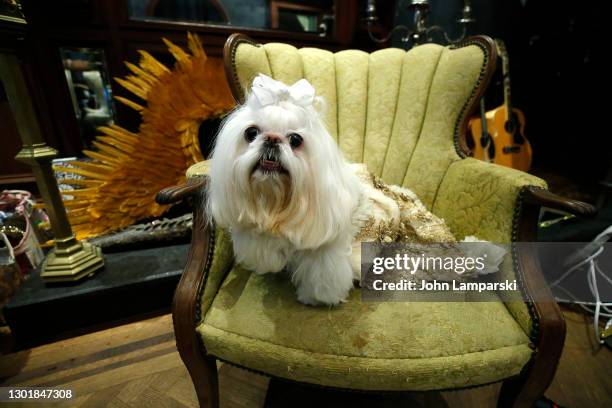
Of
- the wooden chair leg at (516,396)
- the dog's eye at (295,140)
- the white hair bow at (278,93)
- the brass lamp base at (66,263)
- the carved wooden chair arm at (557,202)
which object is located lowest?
the wooden chair leg at (516,396)

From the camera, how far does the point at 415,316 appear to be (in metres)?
0.79

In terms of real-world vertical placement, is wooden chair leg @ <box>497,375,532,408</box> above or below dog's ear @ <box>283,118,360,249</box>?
below

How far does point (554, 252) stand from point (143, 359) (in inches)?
85.8

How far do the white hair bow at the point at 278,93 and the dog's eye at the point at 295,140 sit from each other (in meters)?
0.08

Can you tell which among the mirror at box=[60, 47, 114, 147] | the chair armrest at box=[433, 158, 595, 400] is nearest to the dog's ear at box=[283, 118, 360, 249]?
the chair armrest at box=[433, 158, 595, 400]

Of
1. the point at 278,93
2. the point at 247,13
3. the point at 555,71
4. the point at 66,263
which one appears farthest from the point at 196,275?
the point at 555,71

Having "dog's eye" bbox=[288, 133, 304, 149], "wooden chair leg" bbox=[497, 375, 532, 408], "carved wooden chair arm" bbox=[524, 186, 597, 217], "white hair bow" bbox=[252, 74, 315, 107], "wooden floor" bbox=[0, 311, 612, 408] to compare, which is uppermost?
"white hair bow" bbox=[252, 74, 315, 107]

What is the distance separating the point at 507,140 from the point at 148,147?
8.42 ft

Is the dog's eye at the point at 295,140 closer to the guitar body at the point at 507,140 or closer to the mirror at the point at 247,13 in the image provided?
the mirror at the point at 247,13

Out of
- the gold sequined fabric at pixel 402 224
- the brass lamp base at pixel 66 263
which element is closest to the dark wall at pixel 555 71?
the gold sequined fabric at pixel 402 224

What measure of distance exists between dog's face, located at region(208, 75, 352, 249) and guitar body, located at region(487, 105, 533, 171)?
7.17ft

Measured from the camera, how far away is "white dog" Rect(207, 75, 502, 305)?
27.3 inches

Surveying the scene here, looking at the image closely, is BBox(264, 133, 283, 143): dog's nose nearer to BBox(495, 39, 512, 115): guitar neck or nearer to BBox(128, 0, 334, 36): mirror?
BBox(128, 0, 334, 36): mirror

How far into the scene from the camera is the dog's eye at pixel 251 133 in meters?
0.72
